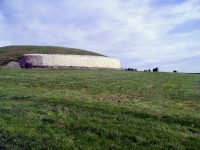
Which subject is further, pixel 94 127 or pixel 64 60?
pixel 64 60

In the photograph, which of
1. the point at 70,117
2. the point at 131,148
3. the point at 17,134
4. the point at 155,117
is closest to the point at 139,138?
the point at 131,148

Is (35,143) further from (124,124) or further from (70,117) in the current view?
(124,124)

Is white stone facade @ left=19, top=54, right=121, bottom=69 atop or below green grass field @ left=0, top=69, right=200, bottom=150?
atop

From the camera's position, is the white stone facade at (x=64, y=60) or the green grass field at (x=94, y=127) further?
the white stone facade at (x=64, y=60)

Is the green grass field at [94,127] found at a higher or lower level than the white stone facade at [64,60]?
lower

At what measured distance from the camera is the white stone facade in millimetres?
61156

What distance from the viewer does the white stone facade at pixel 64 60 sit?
6116 cm

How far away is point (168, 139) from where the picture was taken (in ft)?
25.0

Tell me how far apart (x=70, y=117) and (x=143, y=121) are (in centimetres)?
375

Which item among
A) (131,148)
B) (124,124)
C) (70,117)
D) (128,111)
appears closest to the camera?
(131,148)

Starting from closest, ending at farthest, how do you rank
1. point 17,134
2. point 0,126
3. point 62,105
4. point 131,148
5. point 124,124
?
1. point 131,148
2. point 17,134
3. point 0,126
4. point 124,124
5. point 62,105

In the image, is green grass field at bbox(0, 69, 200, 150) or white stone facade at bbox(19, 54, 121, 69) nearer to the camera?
green grass field at bbox(0, 69, 200, 150)

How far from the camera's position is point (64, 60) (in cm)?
6531

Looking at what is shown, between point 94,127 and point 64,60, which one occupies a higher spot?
point 64,60
